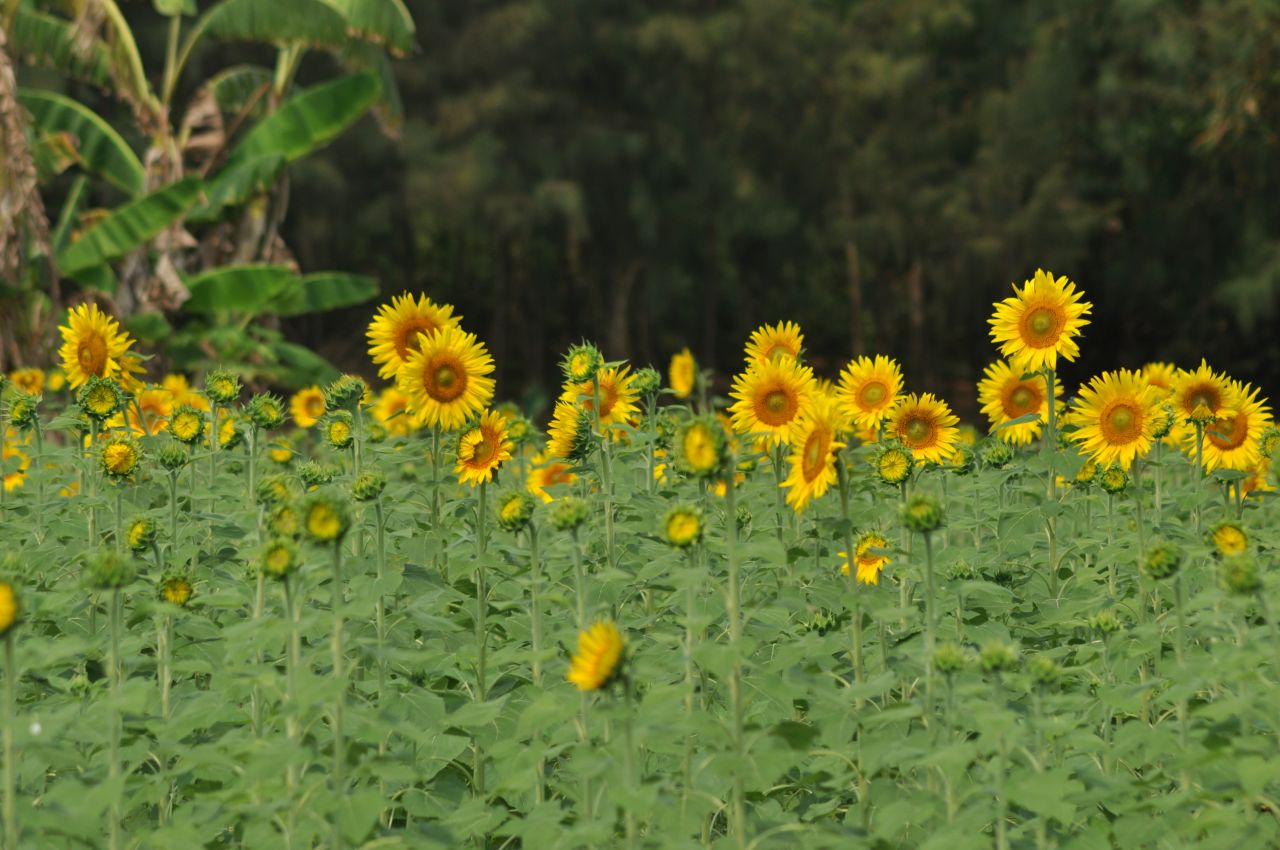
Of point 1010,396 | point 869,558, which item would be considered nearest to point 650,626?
point 869,558

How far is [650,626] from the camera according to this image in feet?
12.8

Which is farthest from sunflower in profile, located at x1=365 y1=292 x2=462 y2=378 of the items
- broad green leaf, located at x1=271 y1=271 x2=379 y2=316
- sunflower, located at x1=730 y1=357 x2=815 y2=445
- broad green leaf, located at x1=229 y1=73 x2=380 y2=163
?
broad green leaf, located at x1=271 y1=271 x2=379 y2=316

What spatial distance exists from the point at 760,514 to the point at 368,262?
2831 cm

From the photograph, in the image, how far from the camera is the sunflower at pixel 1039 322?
424 centimetres

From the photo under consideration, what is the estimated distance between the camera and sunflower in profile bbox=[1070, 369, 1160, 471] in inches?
161

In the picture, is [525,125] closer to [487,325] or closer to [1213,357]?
[487,325]

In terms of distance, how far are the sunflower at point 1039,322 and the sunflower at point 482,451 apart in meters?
1.41

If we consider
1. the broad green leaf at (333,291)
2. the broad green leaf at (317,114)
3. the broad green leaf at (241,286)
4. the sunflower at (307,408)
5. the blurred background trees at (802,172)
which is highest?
the blurred background trees at (802,172)

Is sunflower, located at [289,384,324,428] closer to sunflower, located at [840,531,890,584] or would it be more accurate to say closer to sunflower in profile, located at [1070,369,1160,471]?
sunflower, located at [840,531,890,584]

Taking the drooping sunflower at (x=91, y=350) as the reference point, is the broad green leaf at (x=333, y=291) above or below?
above

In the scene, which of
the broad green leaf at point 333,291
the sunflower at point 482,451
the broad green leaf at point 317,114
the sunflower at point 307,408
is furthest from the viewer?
A: the broad green leaf at point 333,291

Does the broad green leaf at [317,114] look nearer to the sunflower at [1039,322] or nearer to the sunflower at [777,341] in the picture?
the sunflower at [777,341]

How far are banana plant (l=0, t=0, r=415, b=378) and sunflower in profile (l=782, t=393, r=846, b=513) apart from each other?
9486 mm

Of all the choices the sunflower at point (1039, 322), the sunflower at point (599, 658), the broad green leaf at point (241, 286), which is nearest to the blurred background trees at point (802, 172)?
the broad green leaf at point (241, 286)
